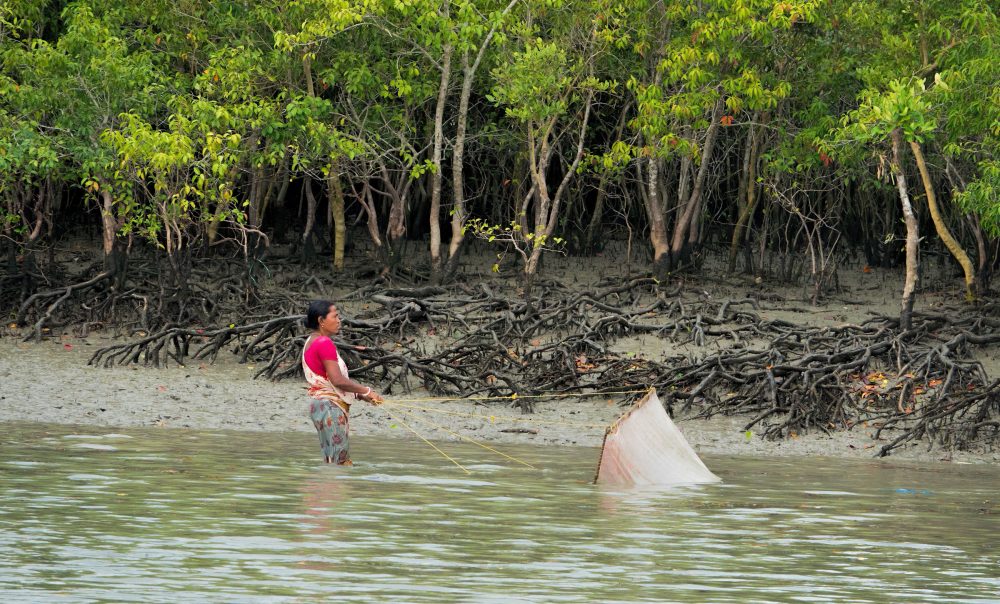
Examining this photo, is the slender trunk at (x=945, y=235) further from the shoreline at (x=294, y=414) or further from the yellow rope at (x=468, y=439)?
the yellow rope at (x=468, y=439)

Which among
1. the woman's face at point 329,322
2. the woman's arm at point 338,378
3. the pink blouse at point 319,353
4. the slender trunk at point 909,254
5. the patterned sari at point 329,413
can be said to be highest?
the slender trunk at point 909,254

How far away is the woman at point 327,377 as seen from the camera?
34.2 feet

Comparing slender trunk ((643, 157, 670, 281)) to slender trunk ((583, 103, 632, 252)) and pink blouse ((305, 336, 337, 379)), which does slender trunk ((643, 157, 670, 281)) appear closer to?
slender trunk ((583, 103, 632, 252))

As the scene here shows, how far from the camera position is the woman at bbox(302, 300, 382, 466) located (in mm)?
10414

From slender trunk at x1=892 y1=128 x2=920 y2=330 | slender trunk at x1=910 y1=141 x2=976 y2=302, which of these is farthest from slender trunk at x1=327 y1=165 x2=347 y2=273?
slender trunk at x1=892 y1=128 x2=920 y2=330

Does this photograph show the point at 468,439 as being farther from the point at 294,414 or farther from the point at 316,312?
the point at 316,312

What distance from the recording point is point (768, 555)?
7.83 meters

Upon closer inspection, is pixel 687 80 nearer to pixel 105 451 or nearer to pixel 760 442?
pixel 760 442

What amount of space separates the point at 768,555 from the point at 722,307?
32.3 feet

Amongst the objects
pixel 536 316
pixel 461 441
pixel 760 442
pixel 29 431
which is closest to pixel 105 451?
pixel 29 431

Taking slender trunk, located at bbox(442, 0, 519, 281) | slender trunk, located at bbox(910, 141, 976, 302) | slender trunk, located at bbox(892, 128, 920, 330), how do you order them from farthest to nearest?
slender trunk, located at bbox(442, 0, 519, 281) → slender trunk, located at bbox(910, 141, 976, 302) → slender trunk, located at bbox(892, 128, 920, 330)

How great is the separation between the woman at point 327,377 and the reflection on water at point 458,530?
382 mm

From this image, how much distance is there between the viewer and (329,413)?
34.9 ft

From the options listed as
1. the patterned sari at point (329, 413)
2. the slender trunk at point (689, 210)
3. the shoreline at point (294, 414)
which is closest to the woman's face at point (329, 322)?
the patterned sari at point (329, 413)
